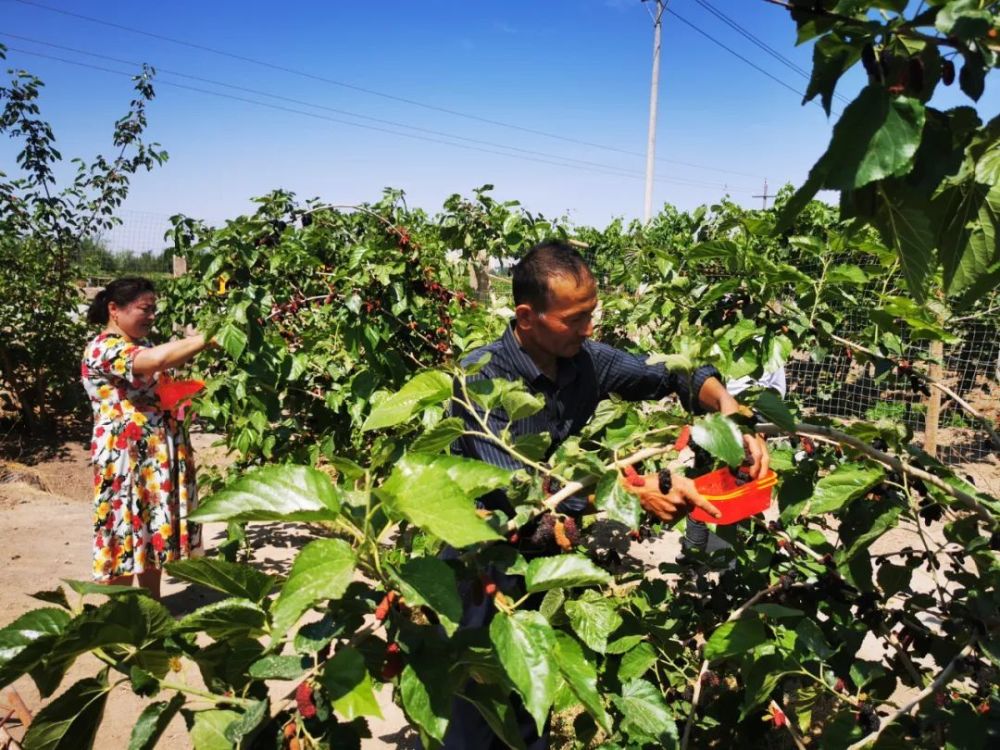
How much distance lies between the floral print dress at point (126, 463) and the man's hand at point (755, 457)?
10.7 ft

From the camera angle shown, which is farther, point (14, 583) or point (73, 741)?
point (14, 583)

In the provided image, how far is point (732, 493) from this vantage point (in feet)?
3.54

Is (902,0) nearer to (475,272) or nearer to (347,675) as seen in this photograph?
(347,675)

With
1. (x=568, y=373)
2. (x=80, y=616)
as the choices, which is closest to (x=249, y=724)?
(x=80, y=616)

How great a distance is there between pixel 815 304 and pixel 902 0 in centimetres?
132

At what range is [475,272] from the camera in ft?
13.4

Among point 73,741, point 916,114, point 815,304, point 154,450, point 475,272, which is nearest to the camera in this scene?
point 916,114

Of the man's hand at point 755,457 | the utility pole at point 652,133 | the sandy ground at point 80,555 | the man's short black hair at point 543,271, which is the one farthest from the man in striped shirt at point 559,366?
the utility pole at point 652,133

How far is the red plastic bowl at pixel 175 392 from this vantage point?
3449 mm

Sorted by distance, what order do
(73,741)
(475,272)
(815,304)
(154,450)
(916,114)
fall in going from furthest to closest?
(475,272)
(154,450)
(815,304)
(73,741)
(916,114)

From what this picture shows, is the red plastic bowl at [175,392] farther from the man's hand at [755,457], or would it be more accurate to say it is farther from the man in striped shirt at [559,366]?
the man's hand at [755,457]

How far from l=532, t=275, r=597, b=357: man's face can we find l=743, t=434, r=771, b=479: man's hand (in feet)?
2.47

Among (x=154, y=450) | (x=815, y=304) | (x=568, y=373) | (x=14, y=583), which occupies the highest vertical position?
(x=815, y=304)

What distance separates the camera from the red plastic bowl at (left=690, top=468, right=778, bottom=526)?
3.52 feet
